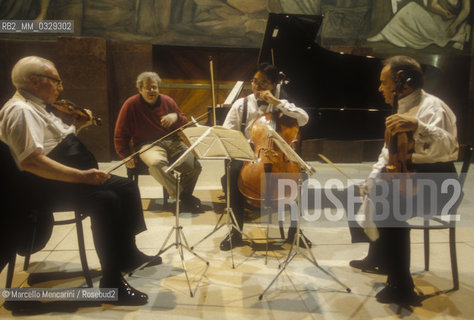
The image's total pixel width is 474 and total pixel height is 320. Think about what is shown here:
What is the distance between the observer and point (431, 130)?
206 cm

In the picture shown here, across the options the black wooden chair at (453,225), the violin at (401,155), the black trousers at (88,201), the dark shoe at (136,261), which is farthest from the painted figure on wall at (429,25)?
the black trousers at (88,201)

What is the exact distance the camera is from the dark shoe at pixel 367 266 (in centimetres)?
259

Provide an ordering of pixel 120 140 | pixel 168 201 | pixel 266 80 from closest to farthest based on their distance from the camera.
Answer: pixel 266 80
pixel 120 140
pixel 168 201

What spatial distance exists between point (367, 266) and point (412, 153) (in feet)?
3.10

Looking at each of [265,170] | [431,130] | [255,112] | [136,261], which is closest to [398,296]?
[431,130]

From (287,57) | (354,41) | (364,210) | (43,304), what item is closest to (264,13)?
(354,41)

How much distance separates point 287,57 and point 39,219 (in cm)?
303

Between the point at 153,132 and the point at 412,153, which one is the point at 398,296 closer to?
the point at 412,153

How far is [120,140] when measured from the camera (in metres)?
3.88

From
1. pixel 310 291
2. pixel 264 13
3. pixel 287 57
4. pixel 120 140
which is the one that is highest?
pixel 264 13

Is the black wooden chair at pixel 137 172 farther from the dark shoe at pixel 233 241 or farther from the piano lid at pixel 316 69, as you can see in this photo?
the piano lid at pixel 316 69

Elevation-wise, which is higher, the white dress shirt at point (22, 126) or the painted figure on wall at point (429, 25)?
the painted figure on wall at point (429, 25)

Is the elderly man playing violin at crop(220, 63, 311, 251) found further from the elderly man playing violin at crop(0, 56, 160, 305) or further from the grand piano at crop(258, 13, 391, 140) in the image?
the grand piano at crop(258, 13, 391, 140)

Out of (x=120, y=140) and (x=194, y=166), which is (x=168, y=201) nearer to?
(x=194, y=166)
